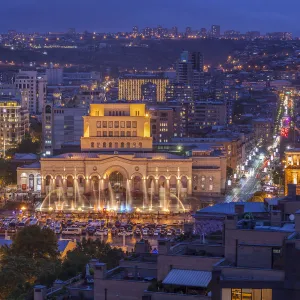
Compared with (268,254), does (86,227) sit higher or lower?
lower

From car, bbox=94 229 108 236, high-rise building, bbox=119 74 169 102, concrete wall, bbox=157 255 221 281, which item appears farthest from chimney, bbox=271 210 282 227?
high-rise building, bbox=119 74 169 102

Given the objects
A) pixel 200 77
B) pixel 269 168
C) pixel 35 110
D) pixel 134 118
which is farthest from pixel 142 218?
pixel 200 77

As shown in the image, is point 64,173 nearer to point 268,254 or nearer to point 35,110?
point 268,254

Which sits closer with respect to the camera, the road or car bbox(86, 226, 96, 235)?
car bbox(86, 226, 96, 235)

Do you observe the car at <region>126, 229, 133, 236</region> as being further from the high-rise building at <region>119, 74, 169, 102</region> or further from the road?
the high-rise building at <region>119, 74, 169, 102</region>

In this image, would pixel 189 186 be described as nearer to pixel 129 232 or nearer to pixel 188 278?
pixel 129 232

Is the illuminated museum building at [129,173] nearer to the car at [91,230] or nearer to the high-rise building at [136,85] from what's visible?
the car at [91,230]

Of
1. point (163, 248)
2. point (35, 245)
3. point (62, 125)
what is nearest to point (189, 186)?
point (62, 125)
